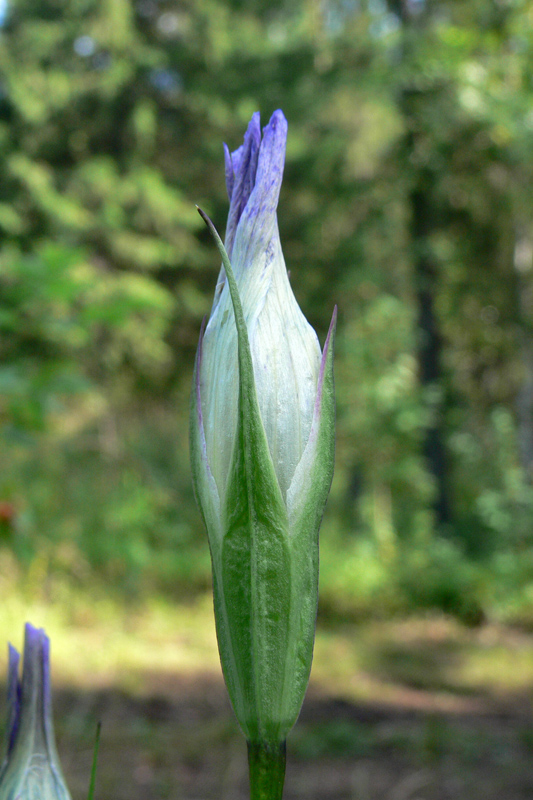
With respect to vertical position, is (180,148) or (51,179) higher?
(180,148)

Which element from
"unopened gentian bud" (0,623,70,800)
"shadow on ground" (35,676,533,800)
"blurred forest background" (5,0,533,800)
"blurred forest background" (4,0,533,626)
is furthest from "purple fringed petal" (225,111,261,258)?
"blurred forest background" (4,0,533,626)

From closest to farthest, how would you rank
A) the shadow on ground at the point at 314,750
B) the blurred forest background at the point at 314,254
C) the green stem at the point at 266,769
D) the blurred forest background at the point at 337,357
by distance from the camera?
the green stem at the point at 266,769, the shadow on ground at the point at 314,750, the blurred forest background at the point at 337,357, the blurred forest background at the point at 314,254

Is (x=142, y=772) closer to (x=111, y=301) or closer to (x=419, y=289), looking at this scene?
(x=111, y=301)

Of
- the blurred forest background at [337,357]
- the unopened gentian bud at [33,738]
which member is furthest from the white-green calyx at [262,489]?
the blurred forest background at [337,357]

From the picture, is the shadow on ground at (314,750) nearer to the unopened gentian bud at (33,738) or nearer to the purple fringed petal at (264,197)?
the unopened gentian bud at (33,738)

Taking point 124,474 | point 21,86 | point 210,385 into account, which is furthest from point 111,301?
point 21,86

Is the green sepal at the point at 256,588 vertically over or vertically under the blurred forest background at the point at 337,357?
under

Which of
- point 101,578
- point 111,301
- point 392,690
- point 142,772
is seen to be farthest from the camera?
point 101,578
